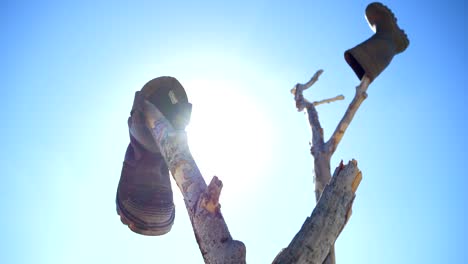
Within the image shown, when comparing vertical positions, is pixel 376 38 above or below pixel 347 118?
above

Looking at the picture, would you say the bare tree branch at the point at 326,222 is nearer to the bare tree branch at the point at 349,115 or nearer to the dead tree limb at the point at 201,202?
the dead tree limb at the point at 201,202

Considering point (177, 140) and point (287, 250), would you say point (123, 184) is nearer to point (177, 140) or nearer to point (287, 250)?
point (177, 140)

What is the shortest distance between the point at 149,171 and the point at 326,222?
4.93 feet

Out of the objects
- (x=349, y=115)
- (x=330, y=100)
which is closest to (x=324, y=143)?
(x=349, y=115)

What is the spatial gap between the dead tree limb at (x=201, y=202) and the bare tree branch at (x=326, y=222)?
0.23m

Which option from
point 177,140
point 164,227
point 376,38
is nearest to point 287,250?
point 177,140

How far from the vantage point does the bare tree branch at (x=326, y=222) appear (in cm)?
157

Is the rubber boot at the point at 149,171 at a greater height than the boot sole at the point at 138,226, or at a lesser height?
greater

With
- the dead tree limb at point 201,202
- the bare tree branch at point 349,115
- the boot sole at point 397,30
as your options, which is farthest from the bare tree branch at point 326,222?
the boot sole at point 397,30

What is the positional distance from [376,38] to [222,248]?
12.1 ft

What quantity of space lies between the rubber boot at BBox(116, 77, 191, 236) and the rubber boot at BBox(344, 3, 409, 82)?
7.47 feet

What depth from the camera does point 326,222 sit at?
66.6 inches

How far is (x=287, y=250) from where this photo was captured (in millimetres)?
1588

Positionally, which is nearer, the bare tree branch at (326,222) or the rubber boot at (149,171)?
the bare tree branch at (326,222)
